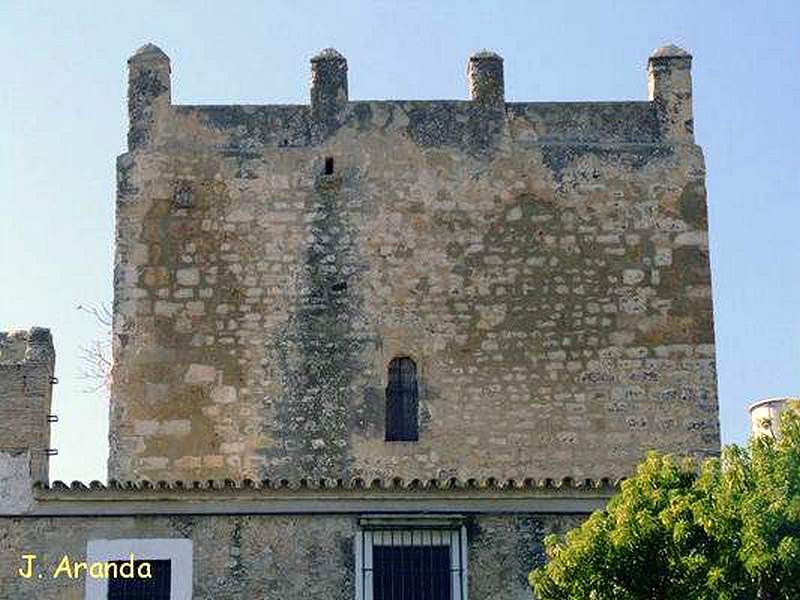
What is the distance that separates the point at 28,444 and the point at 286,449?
438cm

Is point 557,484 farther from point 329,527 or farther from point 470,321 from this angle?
point 470,321

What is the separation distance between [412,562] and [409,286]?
5.35 metres

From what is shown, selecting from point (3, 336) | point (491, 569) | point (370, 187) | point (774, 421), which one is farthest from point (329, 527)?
point (370, 187)

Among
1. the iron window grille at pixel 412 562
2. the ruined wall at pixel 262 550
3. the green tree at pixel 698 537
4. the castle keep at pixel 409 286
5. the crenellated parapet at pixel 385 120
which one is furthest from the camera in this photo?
the crenellated parapet at pixel 385 120

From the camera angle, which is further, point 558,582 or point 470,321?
point 470,321

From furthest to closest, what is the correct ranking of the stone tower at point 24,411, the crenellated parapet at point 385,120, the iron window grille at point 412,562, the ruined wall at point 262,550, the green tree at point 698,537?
the crenellated parapet at point 385,120, the stone tower at point 24,411, the iron window grille at point 412,562, the ruined wall at point 262,550, the green tree at point 698,537

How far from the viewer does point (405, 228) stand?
63.7ft

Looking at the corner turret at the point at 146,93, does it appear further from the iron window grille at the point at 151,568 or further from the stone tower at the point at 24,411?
the iron window grille at the point at 151,568

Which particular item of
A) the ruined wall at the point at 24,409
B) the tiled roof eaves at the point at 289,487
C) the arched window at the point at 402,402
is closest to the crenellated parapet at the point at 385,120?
the arched window at the point at 402,402

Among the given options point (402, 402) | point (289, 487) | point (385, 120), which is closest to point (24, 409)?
point (289, 487)

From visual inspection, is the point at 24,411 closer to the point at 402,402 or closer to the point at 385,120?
the point at 402,402

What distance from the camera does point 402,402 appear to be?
19.0 m

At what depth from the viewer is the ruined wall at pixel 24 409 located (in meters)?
14.4

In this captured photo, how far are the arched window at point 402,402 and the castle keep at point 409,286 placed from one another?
0.08ft
